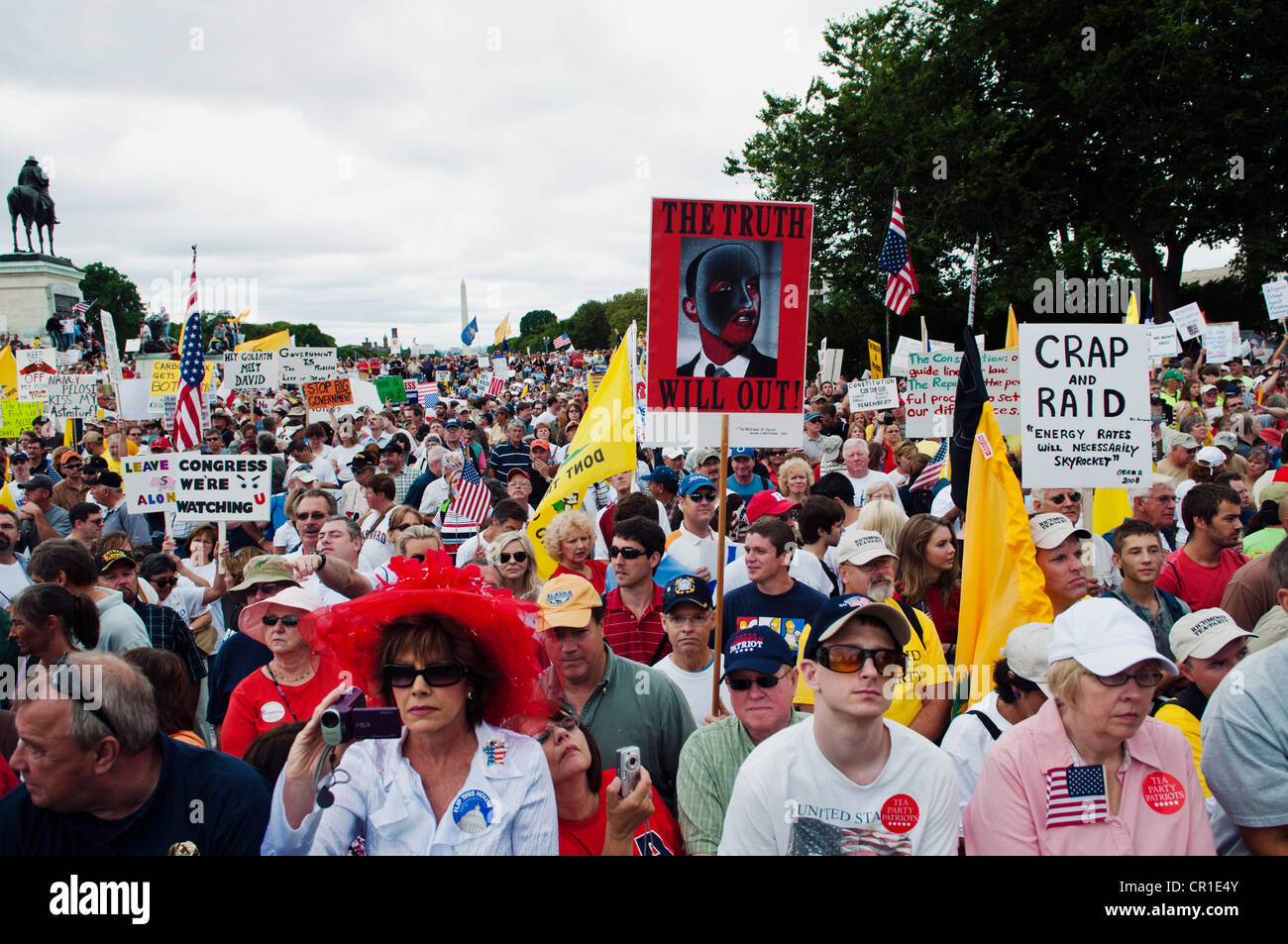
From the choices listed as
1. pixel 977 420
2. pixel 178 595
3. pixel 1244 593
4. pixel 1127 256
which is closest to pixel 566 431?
pixel 178 595

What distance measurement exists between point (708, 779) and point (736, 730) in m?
0.21

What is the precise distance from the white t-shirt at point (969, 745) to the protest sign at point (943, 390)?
5645 mm

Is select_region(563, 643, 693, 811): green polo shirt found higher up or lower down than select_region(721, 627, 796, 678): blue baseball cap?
lower down

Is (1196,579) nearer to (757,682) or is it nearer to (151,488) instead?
(757,682)

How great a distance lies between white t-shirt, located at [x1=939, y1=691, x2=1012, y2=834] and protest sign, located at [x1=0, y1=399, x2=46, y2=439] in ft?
51.1

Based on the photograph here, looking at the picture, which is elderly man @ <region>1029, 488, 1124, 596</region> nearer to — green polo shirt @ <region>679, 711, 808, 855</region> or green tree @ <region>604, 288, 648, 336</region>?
green polo shirt @ <region>679, 711, 808, 855</region>

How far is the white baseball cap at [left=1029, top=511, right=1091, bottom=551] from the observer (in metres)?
4.82

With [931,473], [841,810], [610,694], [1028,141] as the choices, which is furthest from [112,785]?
[1028,141]

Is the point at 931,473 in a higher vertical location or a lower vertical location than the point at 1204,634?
higher

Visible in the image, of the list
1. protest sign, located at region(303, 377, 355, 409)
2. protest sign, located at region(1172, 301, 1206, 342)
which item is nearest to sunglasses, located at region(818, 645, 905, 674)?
protest sign, located at region(303, 377, 355, 409)

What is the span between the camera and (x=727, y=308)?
464 centimetres

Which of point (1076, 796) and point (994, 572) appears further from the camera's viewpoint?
point (994, 572)

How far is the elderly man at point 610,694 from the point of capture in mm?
3809
